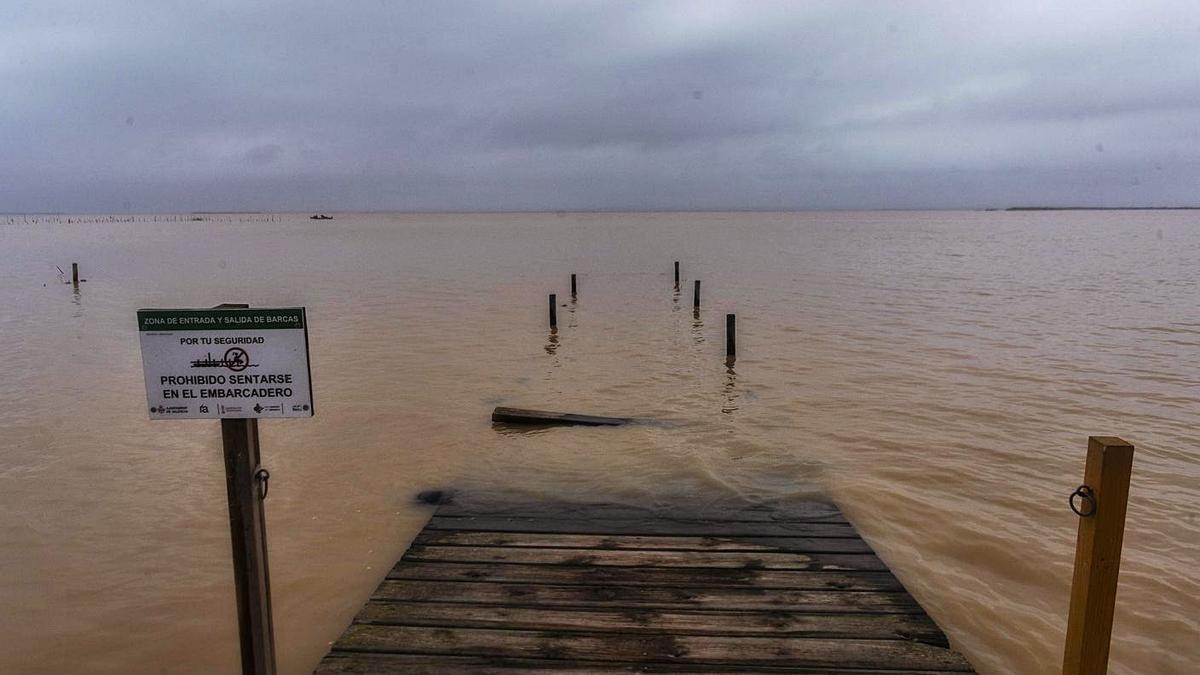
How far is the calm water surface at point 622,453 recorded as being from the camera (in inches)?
230

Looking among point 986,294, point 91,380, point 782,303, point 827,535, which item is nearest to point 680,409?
point 827,535

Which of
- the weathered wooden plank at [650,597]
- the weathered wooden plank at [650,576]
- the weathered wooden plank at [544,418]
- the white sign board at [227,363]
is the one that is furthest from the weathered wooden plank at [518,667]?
the weathered wooden plank at [544,418]

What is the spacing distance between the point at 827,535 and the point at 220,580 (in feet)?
17.0

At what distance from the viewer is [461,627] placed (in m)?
4.39

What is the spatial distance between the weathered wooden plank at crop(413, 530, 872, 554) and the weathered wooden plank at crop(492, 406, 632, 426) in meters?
4.82

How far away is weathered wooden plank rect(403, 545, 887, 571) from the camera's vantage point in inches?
208

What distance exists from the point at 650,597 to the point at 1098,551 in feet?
8.21

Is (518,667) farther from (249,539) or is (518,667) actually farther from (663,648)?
(249,539)

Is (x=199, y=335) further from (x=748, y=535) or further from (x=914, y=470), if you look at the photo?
(x=914, y=470)

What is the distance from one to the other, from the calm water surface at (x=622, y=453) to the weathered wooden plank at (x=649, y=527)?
36.7 inches

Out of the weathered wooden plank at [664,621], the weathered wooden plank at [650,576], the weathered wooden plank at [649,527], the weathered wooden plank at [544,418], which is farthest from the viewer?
the weathered wooden plank at [544,418]

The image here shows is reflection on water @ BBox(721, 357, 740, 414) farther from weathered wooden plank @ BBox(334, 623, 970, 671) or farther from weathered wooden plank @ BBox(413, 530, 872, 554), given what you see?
weathered wooden plank @ BBox(334, 623, 970, 671)

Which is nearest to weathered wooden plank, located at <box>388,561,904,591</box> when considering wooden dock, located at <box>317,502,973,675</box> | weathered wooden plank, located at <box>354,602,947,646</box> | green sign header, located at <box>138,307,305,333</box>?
wooden dock, located at <box>317,502,973,675</box>

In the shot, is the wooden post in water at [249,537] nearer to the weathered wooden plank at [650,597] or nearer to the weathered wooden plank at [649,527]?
the weathered wooden plank at [650,597]
